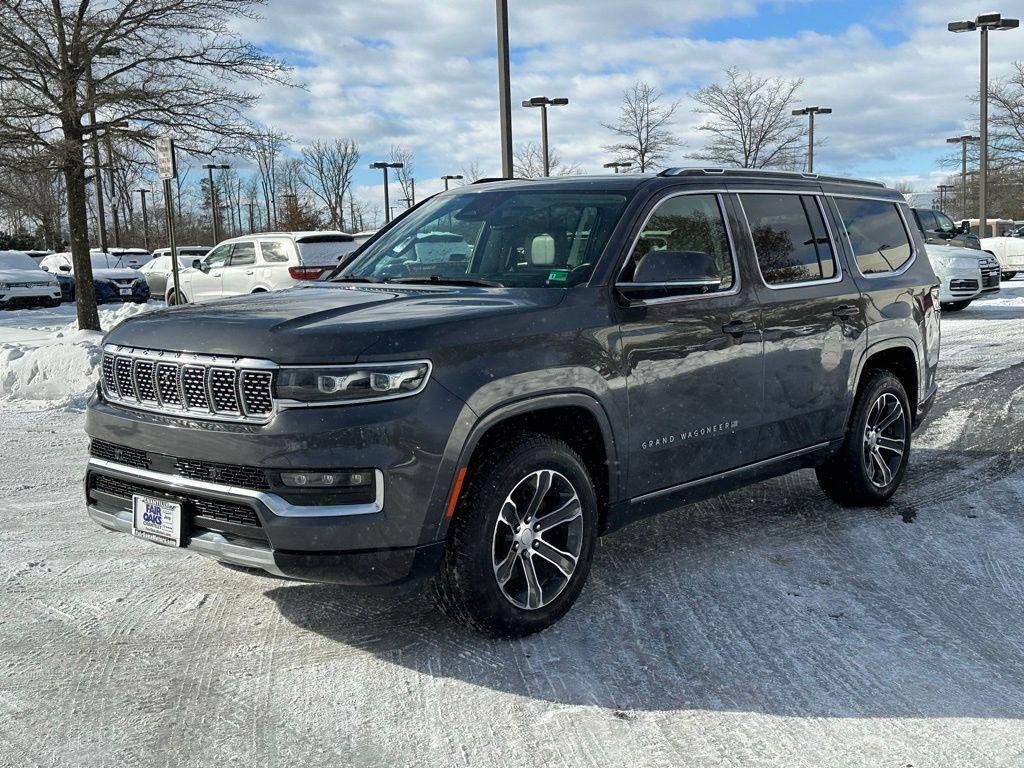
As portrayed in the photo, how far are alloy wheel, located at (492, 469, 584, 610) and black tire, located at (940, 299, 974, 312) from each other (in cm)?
1602

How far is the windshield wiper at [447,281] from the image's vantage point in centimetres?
439

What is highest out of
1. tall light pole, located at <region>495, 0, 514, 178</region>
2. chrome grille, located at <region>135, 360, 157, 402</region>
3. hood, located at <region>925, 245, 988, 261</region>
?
tall light pole, located at <region>495, 0, 514, 178</region>

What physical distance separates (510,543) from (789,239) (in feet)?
7.98

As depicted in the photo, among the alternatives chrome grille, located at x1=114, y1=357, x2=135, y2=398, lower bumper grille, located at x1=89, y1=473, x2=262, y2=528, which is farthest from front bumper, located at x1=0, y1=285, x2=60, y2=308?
lower bumper grille, located at x1=89, y1=473, x2=262, y2=528

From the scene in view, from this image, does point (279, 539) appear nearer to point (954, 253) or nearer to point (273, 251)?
point (273, 251)

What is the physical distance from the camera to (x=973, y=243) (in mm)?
20938

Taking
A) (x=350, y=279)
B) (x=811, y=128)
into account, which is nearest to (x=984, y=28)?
(x=811, y=128)

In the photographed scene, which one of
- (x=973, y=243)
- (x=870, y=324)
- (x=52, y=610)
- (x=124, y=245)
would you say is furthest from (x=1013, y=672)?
(x=124, y=245)

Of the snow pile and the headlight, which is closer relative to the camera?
the headlight

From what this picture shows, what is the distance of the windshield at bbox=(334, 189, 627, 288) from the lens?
4379 mm

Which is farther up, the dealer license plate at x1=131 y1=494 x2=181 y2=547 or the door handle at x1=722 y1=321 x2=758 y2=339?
the door handle at x1=722 y1=321 x2=758 y2=339

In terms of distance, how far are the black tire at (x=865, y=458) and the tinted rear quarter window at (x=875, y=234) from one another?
668mm

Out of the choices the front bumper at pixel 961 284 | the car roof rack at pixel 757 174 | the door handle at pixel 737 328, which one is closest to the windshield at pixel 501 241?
the car roof rack at pixel 757 174

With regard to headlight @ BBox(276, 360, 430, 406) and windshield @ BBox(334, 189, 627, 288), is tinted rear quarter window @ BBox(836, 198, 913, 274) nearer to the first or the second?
windshield @ BBox(334, 189, 627, 288)
